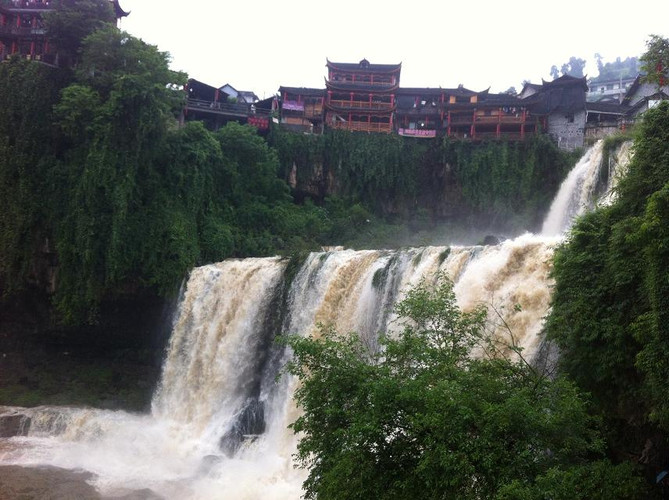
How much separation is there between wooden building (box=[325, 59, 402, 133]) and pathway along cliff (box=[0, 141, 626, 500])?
16.1 meters

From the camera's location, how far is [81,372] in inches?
958

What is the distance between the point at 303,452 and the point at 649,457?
4790 mm

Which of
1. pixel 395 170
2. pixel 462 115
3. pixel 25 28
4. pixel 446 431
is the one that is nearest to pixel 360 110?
pixel 395 170

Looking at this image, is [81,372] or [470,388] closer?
[470,388]

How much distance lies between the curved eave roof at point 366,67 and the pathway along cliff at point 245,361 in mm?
18636

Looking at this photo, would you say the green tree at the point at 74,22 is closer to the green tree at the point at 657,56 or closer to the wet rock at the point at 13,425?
the wet rock at the point at 13,425

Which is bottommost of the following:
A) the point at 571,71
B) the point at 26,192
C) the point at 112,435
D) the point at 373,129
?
the point at 112,435

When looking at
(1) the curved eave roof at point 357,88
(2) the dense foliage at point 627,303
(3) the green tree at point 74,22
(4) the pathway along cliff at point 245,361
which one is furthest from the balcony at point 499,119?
(2) the dense foliage at point 627,303

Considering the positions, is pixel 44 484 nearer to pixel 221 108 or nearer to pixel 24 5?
pixel 221 108

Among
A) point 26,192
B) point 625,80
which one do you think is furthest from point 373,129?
point 625,80

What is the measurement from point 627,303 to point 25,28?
3538 cm

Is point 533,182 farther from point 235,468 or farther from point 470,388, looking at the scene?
point 470,388

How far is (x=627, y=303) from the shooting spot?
8.66m

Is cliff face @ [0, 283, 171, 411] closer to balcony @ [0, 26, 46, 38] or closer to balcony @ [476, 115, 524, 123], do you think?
balcony @ [0, 26, 46, 38]
